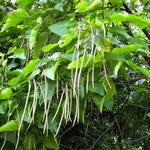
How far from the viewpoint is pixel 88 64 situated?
0.97m

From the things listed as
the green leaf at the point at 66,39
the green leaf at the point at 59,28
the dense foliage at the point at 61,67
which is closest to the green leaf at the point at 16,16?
the dense foliage at the point at 61,67

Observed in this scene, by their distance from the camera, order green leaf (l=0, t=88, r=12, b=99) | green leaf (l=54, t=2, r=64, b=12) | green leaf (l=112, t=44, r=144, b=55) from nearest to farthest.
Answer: green leaf (l=112, t=44, r=144, b=55)
green leaf (l=0, t=88, r=12, b=99)
green leaf (l=54, t=2, r=64, b=12)

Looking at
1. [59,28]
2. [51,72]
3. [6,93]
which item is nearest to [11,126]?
[6,93]

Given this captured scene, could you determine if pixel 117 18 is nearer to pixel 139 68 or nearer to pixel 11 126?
pixel 139 68

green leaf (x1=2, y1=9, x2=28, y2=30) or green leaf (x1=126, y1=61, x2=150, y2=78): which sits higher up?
green leaf (x1=2, y1=9, x2=28, y2=30)

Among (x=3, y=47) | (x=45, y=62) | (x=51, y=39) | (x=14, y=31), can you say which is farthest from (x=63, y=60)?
(x=3, y=47)

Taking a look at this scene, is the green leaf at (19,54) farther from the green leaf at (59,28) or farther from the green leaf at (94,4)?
the green leaf at (94,4)

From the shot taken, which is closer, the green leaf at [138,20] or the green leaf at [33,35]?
the green leaf at [138,20]

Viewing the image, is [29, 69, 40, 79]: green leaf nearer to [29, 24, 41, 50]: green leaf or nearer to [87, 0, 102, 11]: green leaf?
[29, 24, 41, 50]: green leaf

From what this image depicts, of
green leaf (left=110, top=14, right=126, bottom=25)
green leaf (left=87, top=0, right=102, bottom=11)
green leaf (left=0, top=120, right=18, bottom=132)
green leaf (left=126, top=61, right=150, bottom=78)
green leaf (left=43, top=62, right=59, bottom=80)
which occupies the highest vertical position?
green leaf (left=87, top=0, right=102, bottom=11)

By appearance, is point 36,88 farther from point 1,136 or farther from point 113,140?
point 113,140

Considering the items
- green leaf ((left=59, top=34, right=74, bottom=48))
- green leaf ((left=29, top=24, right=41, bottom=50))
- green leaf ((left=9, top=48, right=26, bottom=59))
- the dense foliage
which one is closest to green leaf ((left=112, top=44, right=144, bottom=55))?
the dense foliage

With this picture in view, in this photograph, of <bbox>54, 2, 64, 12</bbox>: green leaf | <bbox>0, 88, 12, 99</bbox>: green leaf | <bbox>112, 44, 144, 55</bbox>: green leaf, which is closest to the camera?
<bbox>112, 44, 144, 55</bbox>: green leaf

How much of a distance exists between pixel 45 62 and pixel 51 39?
0.25 meters
